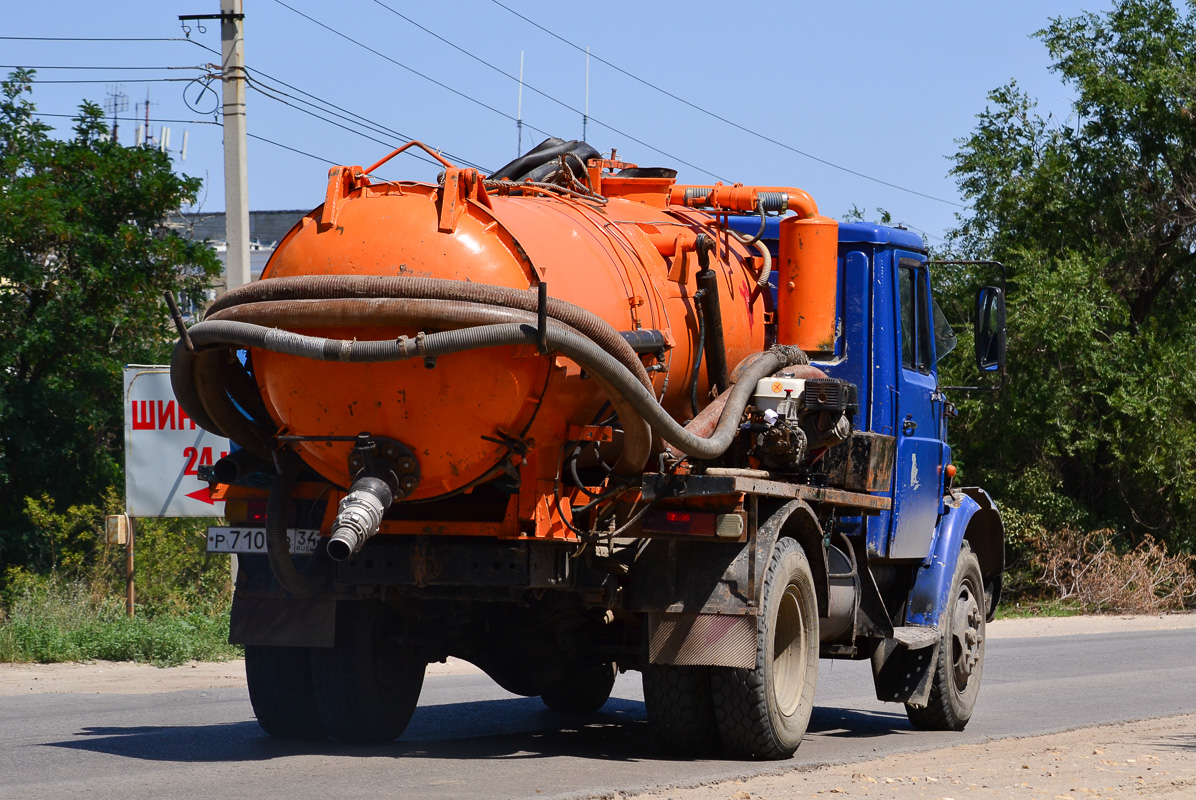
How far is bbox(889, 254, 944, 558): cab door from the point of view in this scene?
386 inches

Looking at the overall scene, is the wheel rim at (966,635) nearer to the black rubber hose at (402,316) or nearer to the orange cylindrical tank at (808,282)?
the orange cylindrical tank at (808,282)

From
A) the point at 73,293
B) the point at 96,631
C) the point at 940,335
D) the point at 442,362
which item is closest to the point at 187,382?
the point at 442,362

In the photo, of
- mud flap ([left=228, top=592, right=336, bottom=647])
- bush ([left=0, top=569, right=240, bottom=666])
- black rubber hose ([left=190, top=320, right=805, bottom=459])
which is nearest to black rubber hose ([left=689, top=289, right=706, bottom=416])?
black rubber hose ([left=190, top=320, right=805, bottom=459])

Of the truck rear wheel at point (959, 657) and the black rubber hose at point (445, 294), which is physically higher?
the black rubber hose at point (445, 294)

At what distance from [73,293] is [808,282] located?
1119 centimetres

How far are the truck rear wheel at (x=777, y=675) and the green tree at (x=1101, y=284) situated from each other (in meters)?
18.7

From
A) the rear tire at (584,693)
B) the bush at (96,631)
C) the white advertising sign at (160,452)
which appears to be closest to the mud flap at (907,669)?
the rear tire at (584,693)

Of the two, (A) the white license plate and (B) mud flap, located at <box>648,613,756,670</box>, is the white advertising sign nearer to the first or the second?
(A) the white license plate

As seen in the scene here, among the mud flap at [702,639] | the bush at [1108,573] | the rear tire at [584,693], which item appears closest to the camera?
the mud flap at [702,639]

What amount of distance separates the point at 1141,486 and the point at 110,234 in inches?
Answer: 703

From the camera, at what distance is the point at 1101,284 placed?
26.8 m

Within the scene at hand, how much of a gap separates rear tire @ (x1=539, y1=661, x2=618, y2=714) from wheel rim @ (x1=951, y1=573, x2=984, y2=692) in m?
2.35

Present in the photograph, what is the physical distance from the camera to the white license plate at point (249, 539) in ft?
24.9

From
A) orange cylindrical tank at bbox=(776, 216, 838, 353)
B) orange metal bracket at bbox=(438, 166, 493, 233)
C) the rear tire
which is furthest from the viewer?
the rear tire
